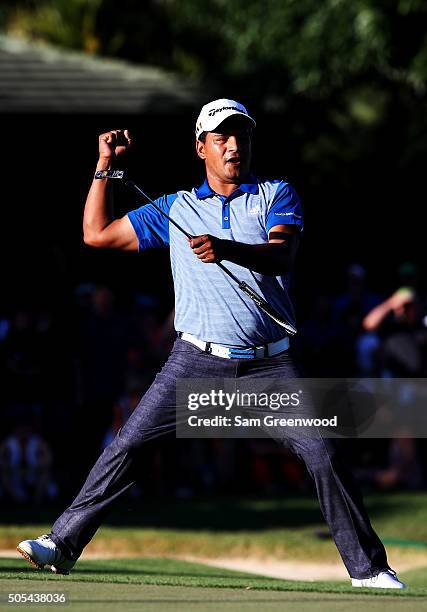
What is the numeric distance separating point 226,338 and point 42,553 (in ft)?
4.36

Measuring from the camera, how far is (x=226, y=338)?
20.7ft

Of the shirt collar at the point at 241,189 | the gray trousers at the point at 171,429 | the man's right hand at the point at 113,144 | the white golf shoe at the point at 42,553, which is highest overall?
the man's right hand at the point at 113,144

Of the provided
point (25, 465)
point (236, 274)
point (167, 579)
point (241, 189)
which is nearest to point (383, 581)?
point (167, 579)

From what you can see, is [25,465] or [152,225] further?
[25,465]

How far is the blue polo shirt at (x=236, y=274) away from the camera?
6.27m

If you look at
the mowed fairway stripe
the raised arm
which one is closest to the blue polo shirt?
the raised arm

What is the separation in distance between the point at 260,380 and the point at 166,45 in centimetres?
1946

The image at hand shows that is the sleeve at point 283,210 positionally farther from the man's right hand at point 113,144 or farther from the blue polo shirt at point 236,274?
the man's right hand at point 113,144

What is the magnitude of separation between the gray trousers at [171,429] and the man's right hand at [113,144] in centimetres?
97

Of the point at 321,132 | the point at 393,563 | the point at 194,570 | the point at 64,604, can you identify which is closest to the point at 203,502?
the point at 393,563

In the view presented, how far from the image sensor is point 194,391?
6391mm

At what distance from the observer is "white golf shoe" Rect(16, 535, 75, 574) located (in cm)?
634

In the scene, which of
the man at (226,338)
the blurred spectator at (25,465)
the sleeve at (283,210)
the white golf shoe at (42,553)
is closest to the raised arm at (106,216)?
the man at (226,338)

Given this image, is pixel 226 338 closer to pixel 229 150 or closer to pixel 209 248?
pixel 209 248
